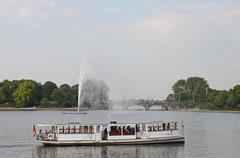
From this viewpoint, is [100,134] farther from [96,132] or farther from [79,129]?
[79,129]

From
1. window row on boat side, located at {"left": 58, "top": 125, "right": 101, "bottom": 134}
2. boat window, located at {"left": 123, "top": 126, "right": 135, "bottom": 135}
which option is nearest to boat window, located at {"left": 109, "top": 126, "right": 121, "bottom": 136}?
boat window, located at {"left": 123, "top": 126, "right": 135, "bottom": 135}

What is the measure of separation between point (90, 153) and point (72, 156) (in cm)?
395

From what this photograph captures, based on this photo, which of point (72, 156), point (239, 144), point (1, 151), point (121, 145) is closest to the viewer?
point (72, 156)

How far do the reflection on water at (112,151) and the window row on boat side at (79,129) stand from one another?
9.71 feet

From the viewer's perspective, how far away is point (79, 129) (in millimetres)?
86125

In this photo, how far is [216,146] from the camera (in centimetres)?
8975

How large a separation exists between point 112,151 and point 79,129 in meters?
8.63

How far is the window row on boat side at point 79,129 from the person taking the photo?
3378 inches

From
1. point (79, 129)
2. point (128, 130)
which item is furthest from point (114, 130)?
point (79, 129)

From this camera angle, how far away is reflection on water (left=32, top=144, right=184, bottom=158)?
76438 mm

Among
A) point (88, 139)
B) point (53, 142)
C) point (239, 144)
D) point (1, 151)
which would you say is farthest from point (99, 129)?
point (239, 144)

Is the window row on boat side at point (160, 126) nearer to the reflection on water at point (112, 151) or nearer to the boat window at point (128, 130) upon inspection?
the boat window at point (128, 130)

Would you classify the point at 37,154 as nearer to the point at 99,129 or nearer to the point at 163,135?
the point at 99,129

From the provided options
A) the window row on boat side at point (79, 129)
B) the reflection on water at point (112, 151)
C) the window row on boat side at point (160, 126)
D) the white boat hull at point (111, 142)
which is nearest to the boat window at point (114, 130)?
the white boat hull at point (111, 142)
